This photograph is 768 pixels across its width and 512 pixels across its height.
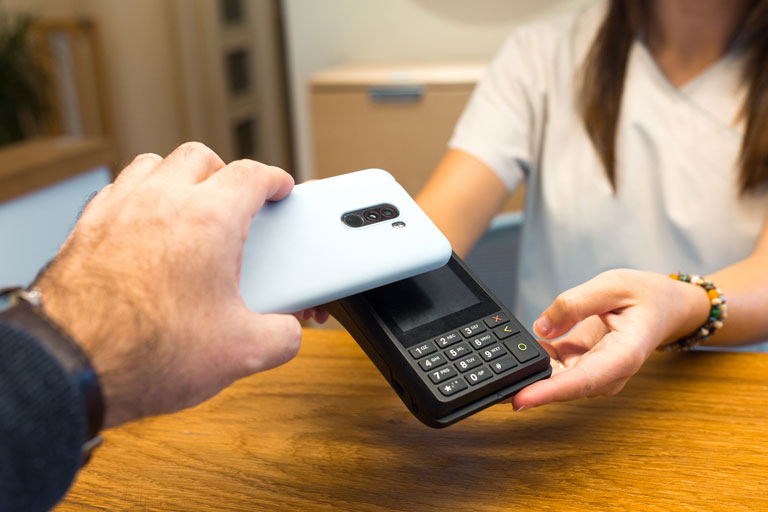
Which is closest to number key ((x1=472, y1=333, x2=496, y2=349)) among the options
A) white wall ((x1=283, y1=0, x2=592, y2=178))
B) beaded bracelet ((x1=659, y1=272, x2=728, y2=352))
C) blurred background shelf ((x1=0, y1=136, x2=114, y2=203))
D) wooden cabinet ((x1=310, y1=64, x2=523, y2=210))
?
beaded bracelet ((x1=659, y1=272, x2=728, y2=352))

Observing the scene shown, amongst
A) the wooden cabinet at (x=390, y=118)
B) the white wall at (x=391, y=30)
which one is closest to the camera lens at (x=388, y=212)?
the wooden cabinet at (x=390, y=118)

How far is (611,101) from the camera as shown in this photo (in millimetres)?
723

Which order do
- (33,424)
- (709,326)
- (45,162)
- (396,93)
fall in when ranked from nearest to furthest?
(33,424)
(709,326)
(45,162)
(396,93)

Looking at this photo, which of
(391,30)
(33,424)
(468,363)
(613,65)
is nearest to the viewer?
(33,424)

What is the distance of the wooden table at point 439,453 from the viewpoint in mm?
316

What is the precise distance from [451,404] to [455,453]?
5 centimetres

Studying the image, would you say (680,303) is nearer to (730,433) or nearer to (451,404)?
(730,433)

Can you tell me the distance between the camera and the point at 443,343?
1.14 ft

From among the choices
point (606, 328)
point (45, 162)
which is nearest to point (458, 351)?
point (606, 328)

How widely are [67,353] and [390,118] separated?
1190 mm

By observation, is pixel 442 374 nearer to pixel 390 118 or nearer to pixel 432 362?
pixel 432 362

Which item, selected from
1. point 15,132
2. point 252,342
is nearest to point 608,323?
point 252,342

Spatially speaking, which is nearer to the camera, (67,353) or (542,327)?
(67,353)

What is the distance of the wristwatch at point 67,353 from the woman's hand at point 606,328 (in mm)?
199
